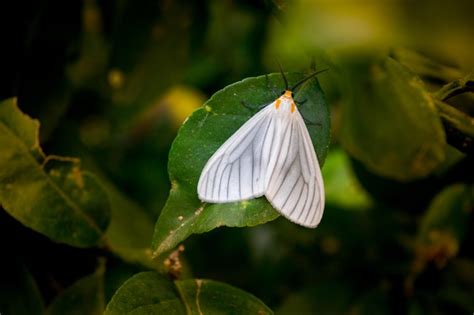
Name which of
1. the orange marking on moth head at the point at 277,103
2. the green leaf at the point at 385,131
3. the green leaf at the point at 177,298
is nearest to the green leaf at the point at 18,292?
the green leaf at the point at 177,298

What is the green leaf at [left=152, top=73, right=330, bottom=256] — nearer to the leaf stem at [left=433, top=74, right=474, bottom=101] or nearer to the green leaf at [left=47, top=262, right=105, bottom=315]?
the leaf stem at [left=433, top=74, right=474, bottom=101]

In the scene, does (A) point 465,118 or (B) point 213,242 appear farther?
(B) point 213,242

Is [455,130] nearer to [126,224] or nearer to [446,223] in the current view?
[446,223]

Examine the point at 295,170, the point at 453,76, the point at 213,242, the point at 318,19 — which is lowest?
the point at 213,242

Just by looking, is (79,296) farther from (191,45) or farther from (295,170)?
(191,45)

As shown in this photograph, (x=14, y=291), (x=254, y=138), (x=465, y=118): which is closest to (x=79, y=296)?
(x=14, y=291)

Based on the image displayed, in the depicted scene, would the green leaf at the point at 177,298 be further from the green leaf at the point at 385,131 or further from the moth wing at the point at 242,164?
the green leaf at the point at 385,131

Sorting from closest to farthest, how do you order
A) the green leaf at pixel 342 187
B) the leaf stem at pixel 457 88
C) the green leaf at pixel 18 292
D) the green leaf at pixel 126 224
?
the leaf stem at pixel 457 88 → the green leaf at pixel 18 292 → the green leaf at pixel 126 224 → the green leaf at pixel 342 187
